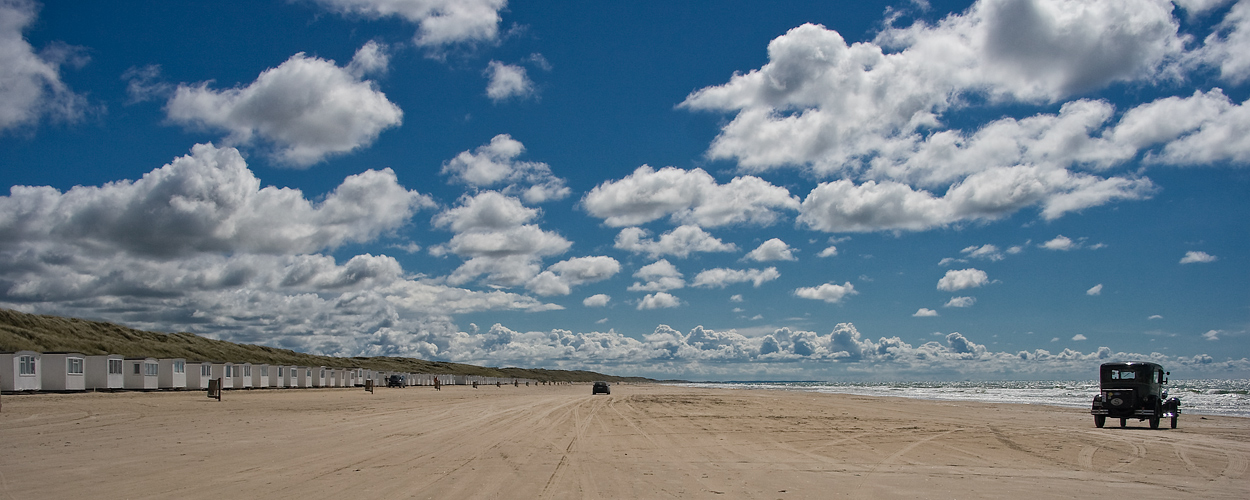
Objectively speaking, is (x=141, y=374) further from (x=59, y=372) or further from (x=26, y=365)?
(x=26, y=365)

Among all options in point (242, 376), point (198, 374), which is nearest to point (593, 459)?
point (198, 374)

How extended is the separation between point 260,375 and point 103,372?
21099mm

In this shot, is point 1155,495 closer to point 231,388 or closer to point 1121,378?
point 1121,378

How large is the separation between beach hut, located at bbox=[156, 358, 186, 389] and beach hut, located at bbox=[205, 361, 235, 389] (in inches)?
194

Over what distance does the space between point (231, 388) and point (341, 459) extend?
57.7 m

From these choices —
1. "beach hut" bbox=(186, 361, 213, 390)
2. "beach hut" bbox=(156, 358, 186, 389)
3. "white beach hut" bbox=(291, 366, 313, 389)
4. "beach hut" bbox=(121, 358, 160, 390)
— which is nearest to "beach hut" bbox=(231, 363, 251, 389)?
"beach hut" bbox=(186, 361, 213, 390)

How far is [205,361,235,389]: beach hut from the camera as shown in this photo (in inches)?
2447

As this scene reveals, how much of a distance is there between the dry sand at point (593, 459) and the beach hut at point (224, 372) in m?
36.4

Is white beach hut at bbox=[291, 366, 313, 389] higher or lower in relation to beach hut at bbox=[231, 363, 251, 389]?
lower

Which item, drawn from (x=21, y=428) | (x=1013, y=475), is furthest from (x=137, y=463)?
(x=1013, y=475)

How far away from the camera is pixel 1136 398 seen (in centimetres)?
2809

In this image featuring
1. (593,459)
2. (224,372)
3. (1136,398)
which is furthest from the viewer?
(224,372)

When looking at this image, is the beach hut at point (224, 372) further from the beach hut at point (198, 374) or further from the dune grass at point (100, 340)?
the dune grass at point (100, 340)

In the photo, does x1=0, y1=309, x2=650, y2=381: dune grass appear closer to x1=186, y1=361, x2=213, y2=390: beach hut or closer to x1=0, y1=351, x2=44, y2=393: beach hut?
x1=186, y1=361, x2=213, y2=390: beach hut
